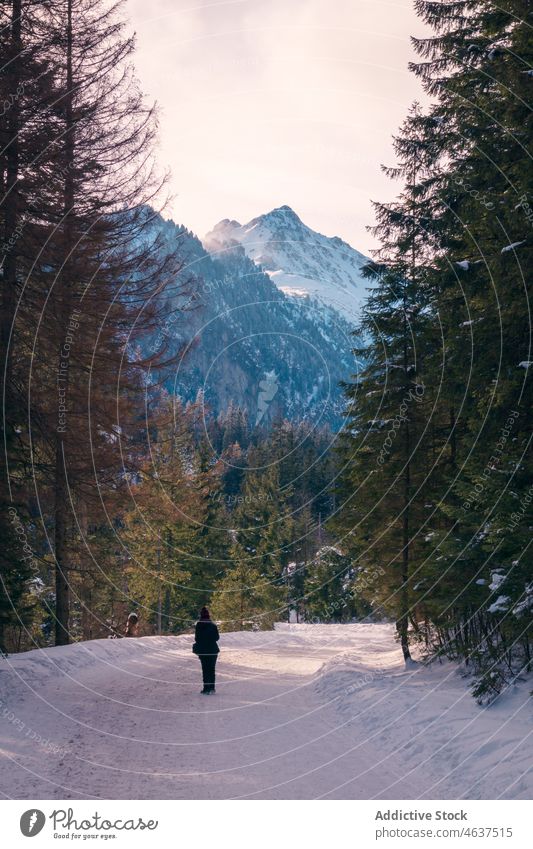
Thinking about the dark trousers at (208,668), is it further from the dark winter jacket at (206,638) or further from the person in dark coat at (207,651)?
the dark winter jacket at (206,638)

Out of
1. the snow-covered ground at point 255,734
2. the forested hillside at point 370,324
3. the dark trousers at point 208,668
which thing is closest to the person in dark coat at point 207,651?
the dark trousers at point 208,668

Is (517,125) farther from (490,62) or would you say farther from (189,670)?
(189,670)

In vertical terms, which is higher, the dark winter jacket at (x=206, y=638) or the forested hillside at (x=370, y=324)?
the forested hillside at (x=370, y=324)

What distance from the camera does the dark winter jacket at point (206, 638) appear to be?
14.6 m

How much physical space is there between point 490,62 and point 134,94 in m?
9.46

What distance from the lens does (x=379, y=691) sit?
1335cm

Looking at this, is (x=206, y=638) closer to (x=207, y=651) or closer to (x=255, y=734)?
(x=207, y=651)

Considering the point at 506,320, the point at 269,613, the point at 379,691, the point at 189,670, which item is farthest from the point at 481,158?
the point at 269,613

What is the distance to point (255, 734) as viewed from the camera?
35.3 feet

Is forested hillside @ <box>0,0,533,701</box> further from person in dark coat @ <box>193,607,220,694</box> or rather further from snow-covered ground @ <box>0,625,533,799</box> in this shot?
person in dark coat @ <box>193,607,220,694</box>

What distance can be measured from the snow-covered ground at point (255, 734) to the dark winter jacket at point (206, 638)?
96 centimetres

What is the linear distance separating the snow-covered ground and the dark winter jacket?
0.96 m

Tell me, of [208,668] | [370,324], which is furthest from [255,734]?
[370,324]
